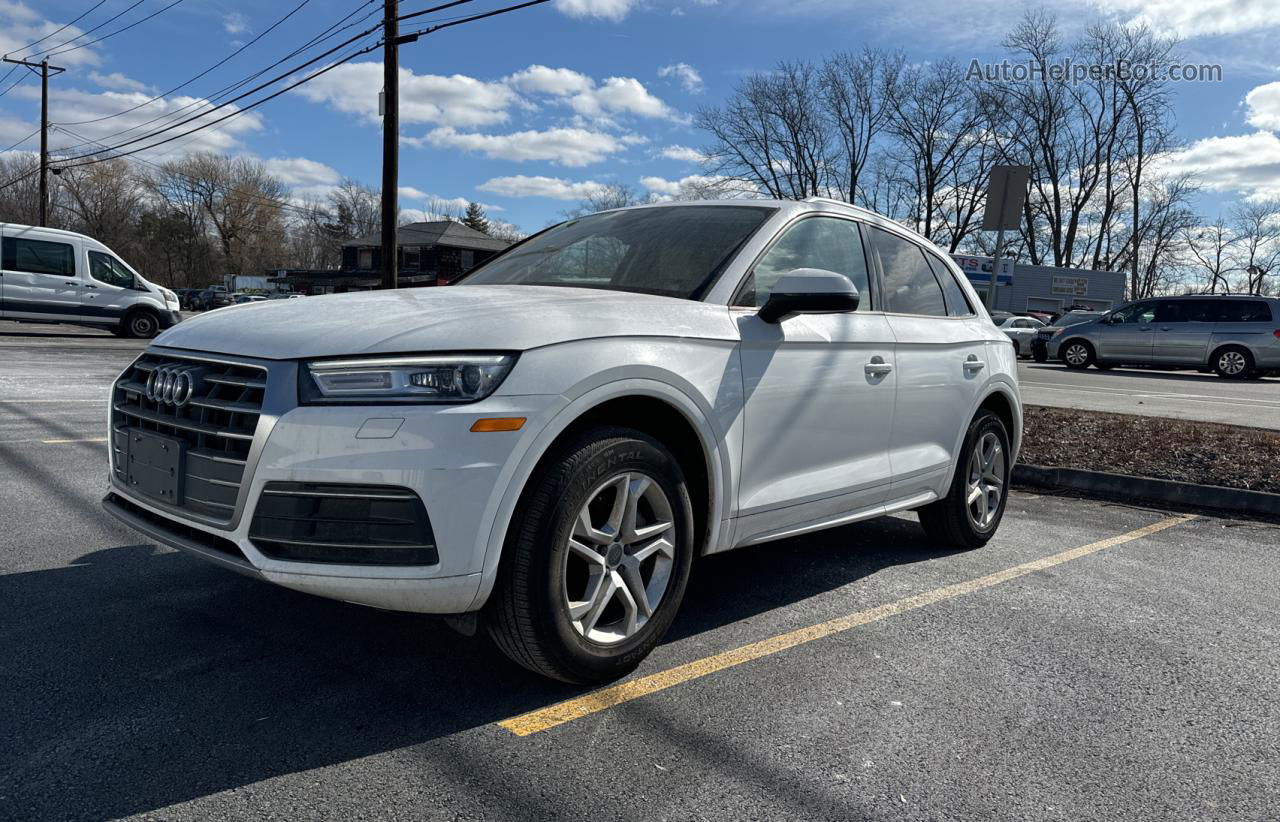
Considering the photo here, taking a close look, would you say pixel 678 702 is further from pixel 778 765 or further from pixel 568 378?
pixel 568 378

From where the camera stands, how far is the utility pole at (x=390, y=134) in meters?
17.2

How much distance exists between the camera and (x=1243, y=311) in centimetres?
2011

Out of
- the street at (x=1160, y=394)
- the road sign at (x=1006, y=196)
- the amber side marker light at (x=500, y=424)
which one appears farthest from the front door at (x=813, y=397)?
the street at (x=1160, y=394)

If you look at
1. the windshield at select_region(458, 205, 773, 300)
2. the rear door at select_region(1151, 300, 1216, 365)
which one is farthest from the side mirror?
the rear door at select_region(1151, 300, 1216, 365)

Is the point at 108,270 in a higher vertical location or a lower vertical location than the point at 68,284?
higher

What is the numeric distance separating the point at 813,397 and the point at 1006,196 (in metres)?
8.26

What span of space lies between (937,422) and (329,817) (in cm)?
329

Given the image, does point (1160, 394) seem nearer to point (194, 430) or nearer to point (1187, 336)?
point (1187, 336)

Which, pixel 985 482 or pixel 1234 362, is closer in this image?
pixel 985 482

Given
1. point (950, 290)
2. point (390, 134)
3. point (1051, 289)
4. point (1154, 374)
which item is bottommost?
point (1154, 374)

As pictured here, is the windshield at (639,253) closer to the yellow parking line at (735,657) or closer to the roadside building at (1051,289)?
the yellow parking line at (735,657)

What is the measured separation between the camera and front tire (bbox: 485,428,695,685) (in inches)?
106

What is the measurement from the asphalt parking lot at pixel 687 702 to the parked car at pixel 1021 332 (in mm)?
23349

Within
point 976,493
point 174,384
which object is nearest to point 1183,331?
point 976,493
